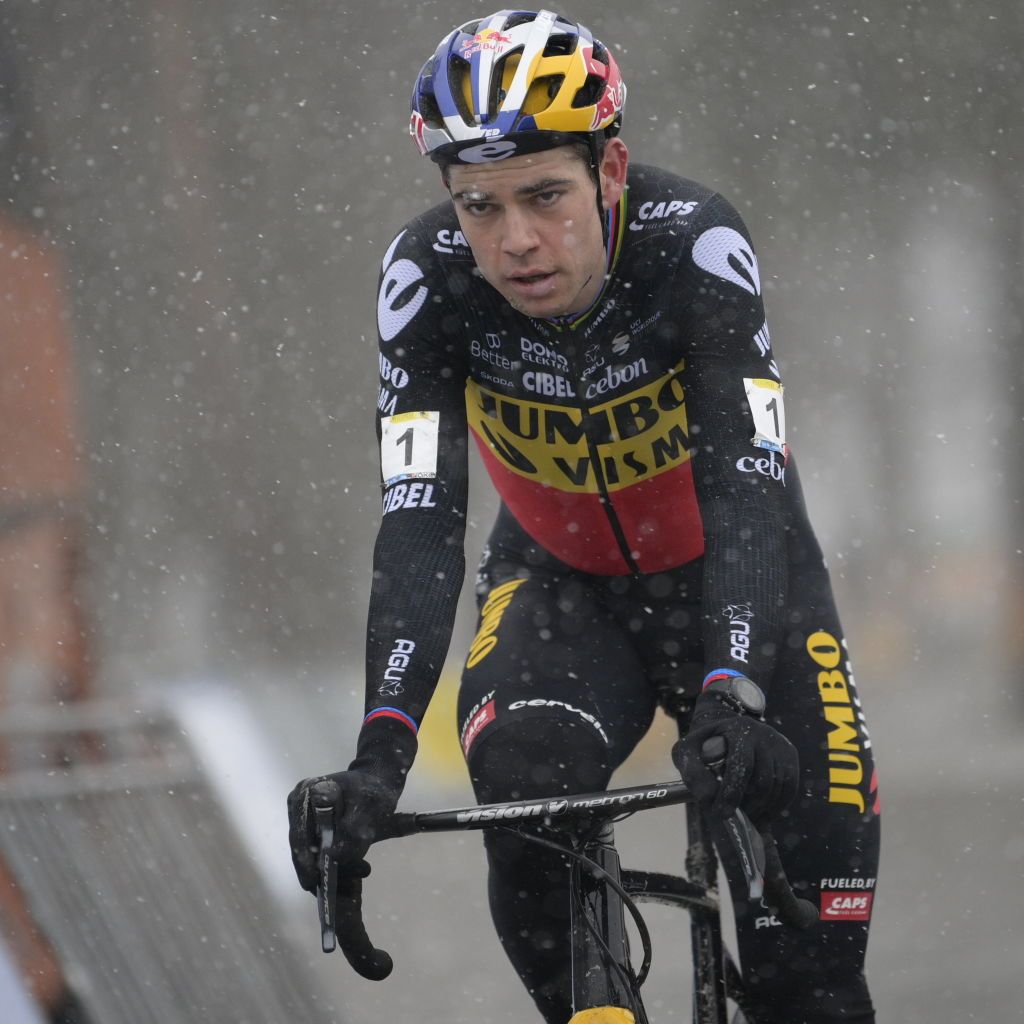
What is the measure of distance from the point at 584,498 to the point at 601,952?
3.47 feet

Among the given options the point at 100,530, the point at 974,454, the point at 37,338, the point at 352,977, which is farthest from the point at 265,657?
the point at 974,454

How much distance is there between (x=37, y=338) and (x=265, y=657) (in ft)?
12.4

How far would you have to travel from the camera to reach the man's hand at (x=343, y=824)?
1900mm

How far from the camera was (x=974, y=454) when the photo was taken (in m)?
14.4

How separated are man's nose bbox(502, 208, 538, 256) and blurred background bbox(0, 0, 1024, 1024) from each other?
3.81 meters

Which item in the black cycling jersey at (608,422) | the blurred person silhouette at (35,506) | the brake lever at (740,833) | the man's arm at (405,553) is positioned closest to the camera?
the brake lever at (740,833)

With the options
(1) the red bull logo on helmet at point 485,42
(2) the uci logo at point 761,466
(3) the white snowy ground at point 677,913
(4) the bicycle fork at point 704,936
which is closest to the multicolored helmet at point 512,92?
(1) the red bull logo on helmet at point 485,42

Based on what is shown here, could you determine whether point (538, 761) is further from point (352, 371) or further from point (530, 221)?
point (352, 371)

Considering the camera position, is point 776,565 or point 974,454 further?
point 974,454

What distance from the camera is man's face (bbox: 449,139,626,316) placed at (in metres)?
2.25

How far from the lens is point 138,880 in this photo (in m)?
4.62

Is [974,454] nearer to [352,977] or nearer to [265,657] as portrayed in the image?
[265,657]

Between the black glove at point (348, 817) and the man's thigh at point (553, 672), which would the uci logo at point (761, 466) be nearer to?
the man's thigh at point (553, 672)

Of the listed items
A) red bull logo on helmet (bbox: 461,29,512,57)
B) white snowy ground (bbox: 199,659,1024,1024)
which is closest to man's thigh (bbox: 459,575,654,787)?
red bull logo on helmet (bbox: 461,29,512,57)
